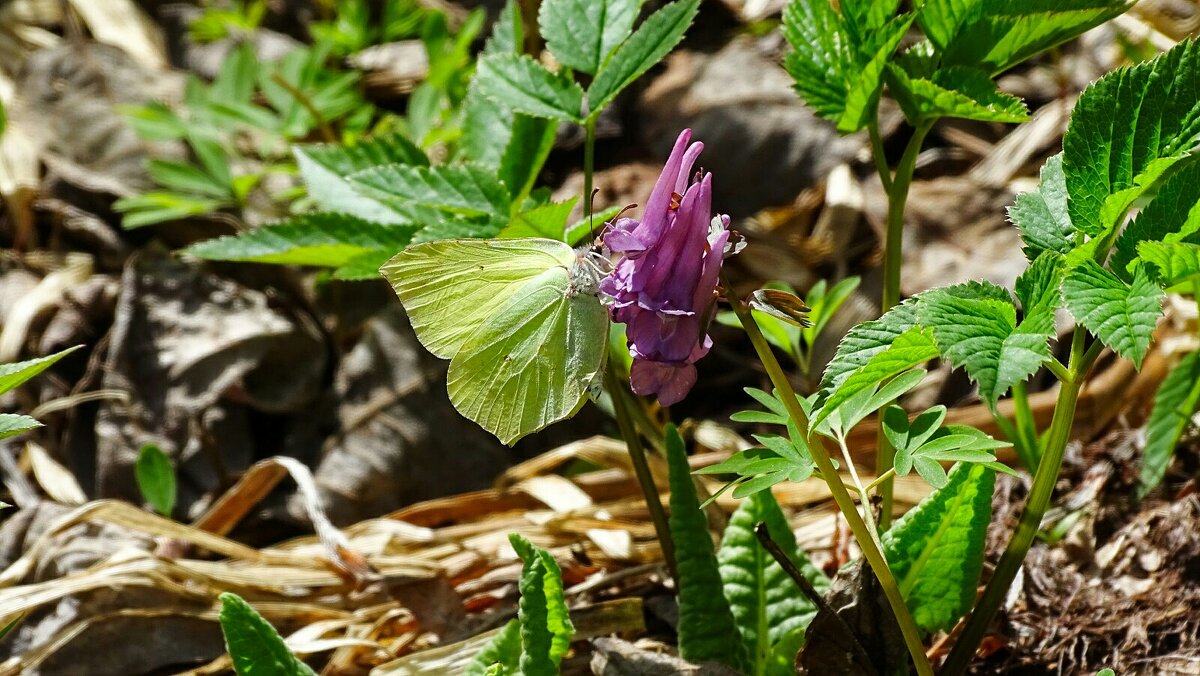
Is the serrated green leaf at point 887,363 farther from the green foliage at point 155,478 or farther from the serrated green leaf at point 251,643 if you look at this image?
the green foliage at point 155,478

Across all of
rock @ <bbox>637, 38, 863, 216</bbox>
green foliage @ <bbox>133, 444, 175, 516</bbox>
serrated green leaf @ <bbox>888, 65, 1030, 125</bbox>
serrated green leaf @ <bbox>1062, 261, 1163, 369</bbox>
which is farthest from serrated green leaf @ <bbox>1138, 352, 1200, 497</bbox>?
green foliage @ <bbox>133, 444, 175, 516</bbox>

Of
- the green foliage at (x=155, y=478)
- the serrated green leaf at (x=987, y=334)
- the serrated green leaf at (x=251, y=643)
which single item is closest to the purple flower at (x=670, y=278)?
the serrated green leaf at (x=987, y=334)

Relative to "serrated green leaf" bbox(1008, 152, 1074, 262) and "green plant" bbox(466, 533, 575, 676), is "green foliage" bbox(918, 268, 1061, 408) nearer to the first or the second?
"serrated green leaf" bbox(1008, 152, 1074, 262)

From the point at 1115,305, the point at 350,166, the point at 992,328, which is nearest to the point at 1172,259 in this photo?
the point at 1115,305

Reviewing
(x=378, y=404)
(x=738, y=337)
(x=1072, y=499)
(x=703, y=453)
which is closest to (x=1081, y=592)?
(x=1072, y=499)

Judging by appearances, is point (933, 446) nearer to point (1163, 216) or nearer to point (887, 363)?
point (887, 363)

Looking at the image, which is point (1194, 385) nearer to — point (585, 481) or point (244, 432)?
point (585, 481)
